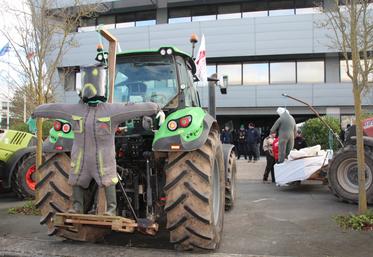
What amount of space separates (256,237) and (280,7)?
69.5 feet

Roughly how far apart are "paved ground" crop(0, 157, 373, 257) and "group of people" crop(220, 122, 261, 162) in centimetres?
1012

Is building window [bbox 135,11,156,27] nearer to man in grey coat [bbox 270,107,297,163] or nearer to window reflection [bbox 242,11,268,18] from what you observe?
window reflection [bbox 242,11,268,18]

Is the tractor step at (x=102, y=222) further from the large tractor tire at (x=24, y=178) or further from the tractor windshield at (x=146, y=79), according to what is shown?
the large tractor tire at (x=24, y=178)

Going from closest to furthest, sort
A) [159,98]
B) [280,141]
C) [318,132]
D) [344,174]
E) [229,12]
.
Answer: [159,98] → [344,174] → [280,141] → [318,132] → [229,12]

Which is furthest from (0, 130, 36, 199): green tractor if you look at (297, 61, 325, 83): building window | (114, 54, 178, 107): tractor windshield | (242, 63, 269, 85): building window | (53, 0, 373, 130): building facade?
(297, 61, 325, 83): building window

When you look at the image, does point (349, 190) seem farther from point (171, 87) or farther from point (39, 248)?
point (39, 248)

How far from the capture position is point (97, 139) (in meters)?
4.33

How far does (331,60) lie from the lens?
2278 cm

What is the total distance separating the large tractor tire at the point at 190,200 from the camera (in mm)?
4412

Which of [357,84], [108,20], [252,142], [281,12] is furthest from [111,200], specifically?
[108,20]

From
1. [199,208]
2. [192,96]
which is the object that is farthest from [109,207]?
[192,96]

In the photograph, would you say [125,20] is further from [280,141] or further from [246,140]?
[280,141]

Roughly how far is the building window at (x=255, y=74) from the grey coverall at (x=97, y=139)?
19835 millimetres

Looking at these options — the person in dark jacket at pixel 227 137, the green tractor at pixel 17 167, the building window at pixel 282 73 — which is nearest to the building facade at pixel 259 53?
the building window at pixel 282 73
